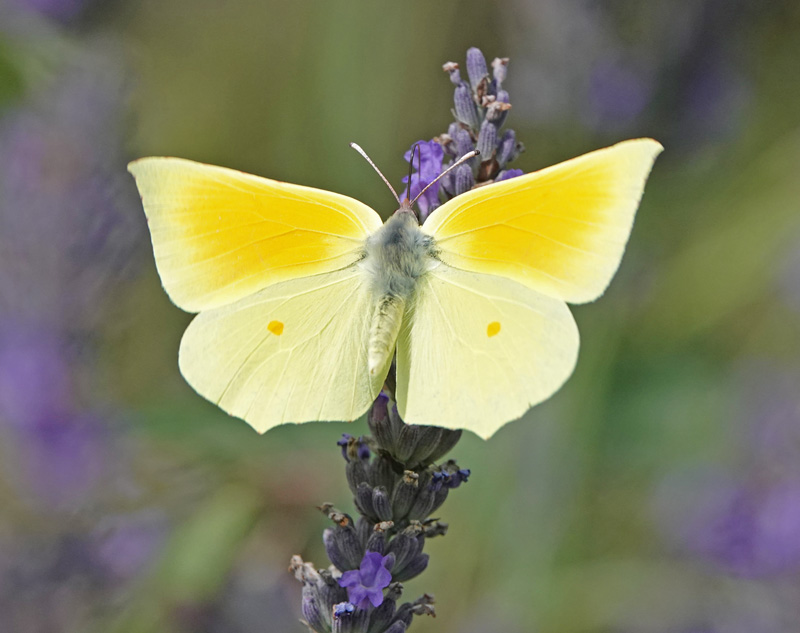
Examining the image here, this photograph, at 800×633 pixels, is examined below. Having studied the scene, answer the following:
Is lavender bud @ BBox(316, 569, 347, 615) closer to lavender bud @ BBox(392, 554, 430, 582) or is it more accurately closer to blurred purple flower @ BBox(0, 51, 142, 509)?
lavender bud @ BBox(392, 554, 430, 582)

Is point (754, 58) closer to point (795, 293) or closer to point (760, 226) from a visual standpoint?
point (760, 226)

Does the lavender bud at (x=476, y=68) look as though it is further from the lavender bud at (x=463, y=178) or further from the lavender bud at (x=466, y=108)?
the lavender bud at (x=463, y=178)

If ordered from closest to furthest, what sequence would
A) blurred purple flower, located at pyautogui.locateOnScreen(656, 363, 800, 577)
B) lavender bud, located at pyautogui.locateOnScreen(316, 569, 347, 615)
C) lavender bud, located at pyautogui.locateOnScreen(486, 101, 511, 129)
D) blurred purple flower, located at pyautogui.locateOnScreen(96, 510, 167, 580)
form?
lavender bud, located at pyautogui.locateOnScreen(316, 569, 347, 615) < lavender bud, located at pyautogui.locateOnScreen(486, 101, 511, 129) < blurred purple flower, located at pyautogui.locateOnScreen(96, 510, 167, 580) < blurred purple flower, located at pyautogui.locateOnScreen(656, 363, 800, 577)

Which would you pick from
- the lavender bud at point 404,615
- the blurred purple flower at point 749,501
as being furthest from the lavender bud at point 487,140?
the blurred purple flower at point 749,501

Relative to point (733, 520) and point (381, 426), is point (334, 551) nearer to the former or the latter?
point (381, 426)

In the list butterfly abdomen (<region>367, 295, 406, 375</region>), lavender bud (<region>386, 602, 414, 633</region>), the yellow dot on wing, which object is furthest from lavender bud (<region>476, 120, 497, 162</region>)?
lavender bud (<region>386, 602, 414, 633</region>)

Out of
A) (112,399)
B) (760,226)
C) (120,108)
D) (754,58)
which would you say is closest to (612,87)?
(754,58)

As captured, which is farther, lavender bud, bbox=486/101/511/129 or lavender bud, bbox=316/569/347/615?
lavender bud, bbox=486/101/511/129
